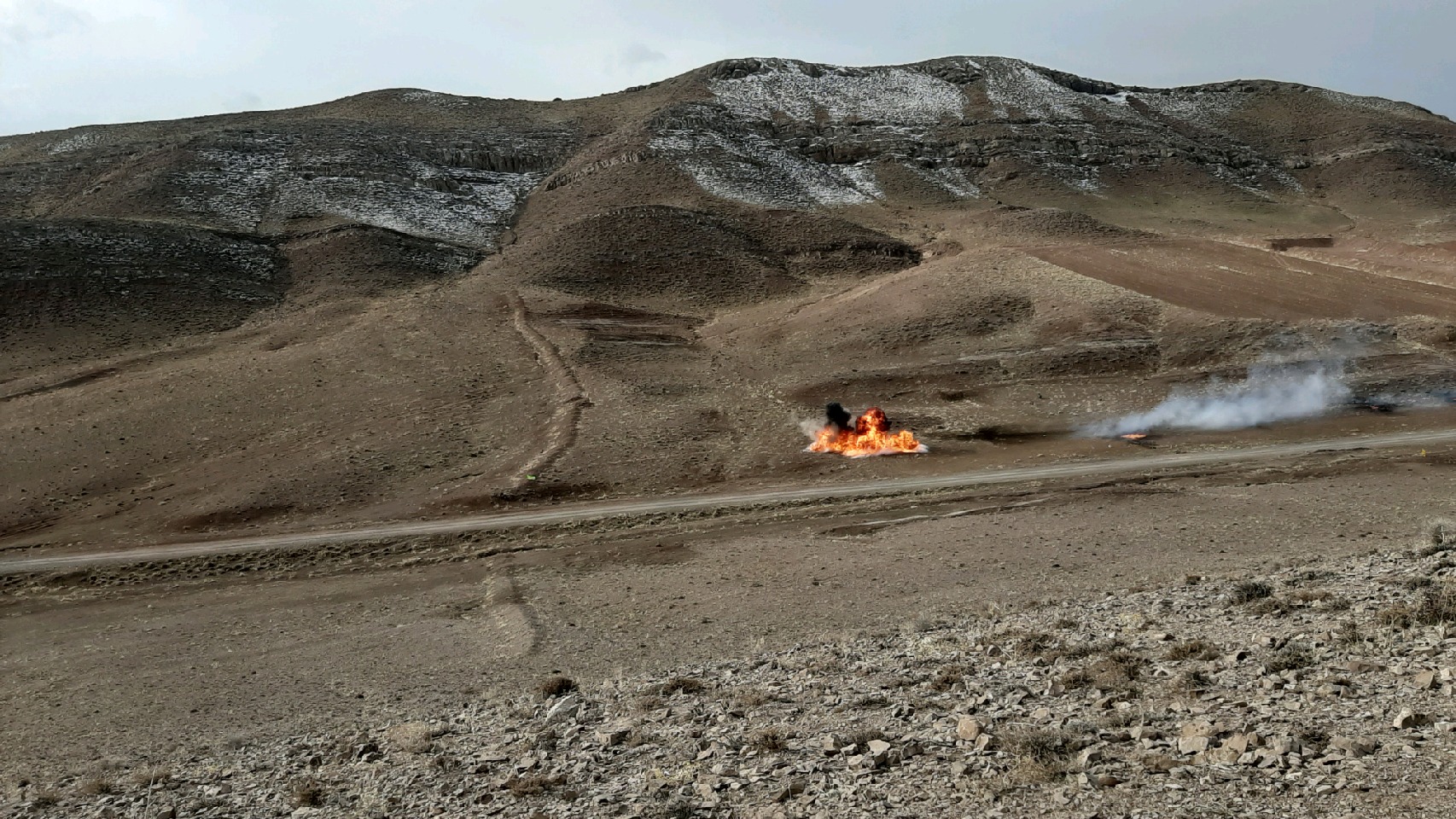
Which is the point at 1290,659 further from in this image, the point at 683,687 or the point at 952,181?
the point at 952,181

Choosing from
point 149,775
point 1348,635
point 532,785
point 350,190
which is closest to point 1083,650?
point 1348,635

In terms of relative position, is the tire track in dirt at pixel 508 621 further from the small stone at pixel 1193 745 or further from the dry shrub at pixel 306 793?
the small stone at pixel 1193 745

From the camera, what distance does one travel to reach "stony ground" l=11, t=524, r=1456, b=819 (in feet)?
35.0

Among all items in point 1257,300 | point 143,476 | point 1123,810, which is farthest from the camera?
point 1257,300

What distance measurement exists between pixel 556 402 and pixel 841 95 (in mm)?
81629

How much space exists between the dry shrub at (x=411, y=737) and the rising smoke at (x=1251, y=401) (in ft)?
96.1

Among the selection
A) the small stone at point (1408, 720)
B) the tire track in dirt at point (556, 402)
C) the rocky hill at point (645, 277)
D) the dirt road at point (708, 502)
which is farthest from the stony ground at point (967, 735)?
the tire track in dirt at point (556, 402)

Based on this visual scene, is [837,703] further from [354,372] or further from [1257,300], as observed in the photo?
[1257,300]

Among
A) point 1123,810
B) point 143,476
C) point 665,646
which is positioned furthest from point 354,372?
point 1123,810

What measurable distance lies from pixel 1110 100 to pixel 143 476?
11031 centimetres

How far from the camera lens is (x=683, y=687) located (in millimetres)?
16281

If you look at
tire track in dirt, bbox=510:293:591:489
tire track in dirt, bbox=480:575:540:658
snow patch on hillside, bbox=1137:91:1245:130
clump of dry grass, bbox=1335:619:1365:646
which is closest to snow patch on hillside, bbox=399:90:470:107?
tire track in dirt, bbox=510:293:591:489

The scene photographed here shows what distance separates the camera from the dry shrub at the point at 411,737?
48.2ft

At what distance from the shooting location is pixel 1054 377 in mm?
45594
